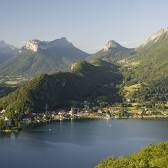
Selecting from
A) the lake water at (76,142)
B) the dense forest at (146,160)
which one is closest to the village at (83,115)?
the lake water at (76,142)

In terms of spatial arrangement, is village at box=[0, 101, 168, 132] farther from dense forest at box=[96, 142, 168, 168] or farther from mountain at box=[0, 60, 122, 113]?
dense forest at box=[96, 142, 168, 168]

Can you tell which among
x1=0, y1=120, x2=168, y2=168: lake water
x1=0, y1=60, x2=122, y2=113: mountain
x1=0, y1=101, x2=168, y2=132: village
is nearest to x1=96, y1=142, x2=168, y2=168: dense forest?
x1=0, y1=120, x2=168, y2=168: lake water

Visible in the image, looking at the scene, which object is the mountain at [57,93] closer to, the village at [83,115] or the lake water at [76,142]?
the village at [83,115]

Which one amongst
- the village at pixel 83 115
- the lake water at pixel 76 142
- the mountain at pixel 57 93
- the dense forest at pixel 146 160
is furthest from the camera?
the mountain at pixel 57 93

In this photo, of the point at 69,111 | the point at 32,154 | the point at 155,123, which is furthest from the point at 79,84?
the point at 32,154

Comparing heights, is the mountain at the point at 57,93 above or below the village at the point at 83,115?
above

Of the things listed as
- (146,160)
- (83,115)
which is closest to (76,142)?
(83,115)

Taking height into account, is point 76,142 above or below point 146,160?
above

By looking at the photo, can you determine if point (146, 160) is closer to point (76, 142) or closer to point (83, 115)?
point (76, 142)
